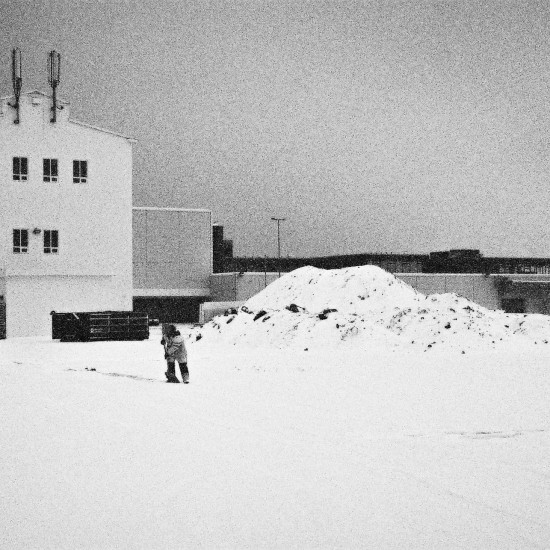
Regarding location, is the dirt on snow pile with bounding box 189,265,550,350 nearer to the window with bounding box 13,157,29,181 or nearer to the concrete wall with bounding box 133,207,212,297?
the window with bounding box 13,157,29,181

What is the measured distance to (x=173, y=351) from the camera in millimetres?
18531

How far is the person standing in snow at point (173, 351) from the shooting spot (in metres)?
18.3

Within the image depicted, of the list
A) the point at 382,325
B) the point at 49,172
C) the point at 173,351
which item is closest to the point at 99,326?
the point at 49,172

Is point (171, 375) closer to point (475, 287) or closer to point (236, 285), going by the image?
point (236, 285)

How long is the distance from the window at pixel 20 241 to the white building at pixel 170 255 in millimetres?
24524

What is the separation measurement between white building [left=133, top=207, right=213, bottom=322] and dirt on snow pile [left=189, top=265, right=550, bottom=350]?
110 ft

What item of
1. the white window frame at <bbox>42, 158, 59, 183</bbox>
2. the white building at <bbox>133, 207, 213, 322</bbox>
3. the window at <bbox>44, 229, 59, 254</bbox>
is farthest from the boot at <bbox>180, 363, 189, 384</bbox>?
the white building at <bbox>133, 207, 213, 322</bbox>

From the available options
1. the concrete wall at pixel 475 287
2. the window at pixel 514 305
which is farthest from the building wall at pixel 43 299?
the window at pixel 514 305

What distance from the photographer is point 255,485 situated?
843 centimetres

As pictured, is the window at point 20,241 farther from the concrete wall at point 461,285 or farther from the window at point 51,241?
the concrete wall at point 461,285

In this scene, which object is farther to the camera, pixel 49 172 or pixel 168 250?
pixel 168 250

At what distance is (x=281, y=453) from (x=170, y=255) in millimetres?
58381

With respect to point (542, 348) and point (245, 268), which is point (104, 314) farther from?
point (245, 268)

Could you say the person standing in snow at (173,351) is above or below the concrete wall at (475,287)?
below
